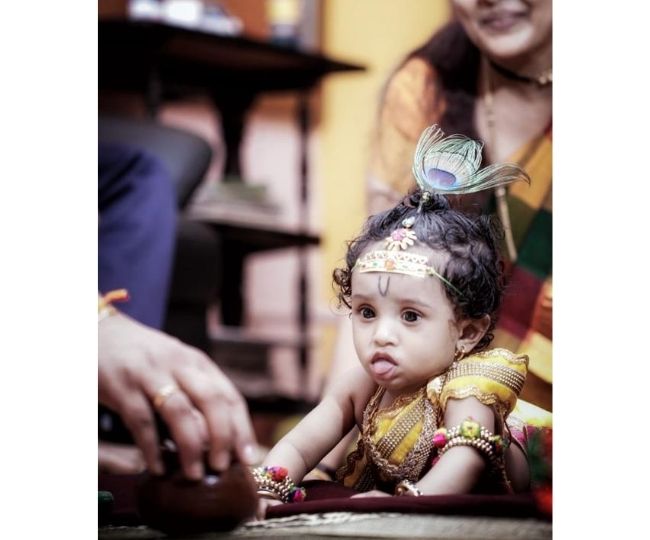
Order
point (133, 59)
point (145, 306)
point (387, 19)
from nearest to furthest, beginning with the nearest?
point (387, 19) < point (145, 306) < point (133, 59)

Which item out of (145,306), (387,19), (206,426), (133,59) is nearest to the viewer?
(206,426)

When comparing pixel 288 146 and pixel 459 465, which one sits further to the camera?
pixel 288 146

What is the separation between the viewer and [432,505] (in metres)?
0.46

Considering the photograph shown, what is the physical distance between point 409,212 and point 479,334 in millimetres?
72

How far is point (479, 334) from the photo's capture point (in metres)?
0.52

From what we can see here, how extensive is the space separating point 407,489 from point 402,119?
0.93 feet

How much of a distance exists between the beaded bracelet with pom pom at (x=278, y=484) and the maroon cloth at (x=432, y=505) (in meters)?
0.03

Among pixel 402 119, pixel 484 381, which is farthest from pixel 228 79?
pixel 484 381

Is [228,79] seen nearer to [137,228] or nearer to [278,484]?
[137,228]

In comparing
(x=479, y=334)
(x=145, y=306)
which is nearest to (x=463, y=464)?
(x=479, y=334)
